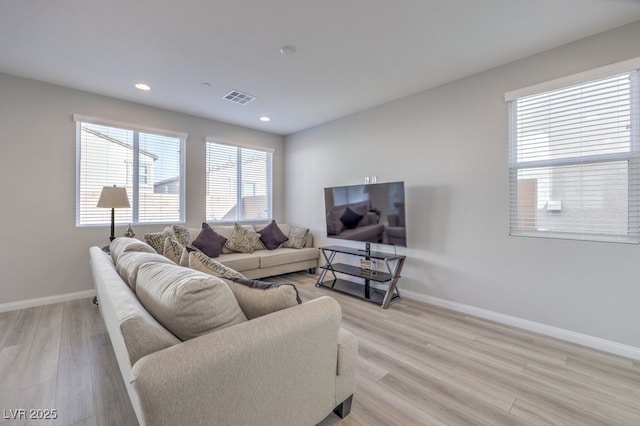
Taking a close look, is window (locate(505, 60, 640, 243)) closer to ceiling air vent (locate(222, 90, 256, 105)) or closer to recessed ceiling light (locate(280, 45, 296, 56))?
recessed ceiling light (locate(280, 45, 296, 56))

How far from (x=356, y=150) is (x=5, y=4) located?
376 centimetres

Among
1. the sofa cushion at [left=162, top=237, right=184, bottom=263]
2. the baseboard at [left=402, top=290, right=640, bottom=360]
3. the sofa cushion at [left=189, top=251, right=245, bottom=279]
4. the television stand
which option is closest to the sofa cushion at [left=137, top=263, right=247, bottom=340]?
the sofa cushion at [left=189, top=251, right=245, bottom=279]

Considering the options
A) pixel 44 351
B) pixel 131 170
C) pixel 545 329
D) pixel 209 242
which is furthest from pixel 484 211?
pixel 131 170

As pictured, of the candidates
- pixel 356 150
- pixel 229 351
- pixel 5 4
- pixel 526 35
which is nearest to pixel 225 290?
pixel 229 351

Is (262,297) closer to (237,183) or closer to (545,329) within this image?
(545,329)

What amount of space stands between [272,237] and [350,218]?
5.12 ft

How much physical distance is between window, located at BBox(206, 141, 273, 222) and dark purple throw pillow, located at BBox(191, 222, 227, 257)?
2.09 feet

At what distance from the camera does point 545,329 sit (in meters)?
2.63

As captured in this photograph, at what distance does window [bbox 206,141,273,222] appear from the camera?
188 inches

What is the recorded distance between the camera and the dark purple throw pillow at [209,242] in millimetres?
3994

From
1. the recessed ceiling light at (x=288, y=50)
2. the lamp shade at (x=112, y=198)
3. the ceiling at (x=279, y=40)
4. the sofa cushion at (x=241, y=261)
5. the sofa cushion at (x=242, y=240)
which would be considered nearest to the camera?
the ceiling at (x=279, y=40)

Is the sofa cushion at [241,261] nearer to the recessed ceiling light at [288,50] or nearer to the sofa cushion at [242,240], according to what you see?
the sofa cushion at [242,240]

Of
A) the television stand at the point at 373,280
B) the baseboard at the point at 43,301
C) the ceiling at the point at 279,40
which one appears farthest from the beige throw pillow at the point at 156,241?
the television stand at the point at 373,280

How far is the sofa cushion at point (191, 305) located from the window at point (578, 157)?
9.70ft
